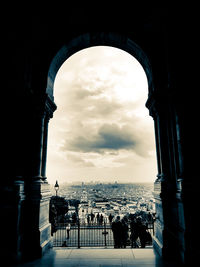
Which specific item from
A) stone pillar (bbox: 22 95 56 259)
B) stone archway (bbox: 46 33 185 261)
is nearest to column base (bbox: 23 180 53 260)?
stone pillar (bbox: 22 95 56 259)

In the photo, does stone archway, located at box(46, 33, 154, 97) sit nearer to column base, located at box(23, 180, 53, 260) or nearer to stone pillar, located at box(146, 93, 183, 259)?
stone pillar, located at box(146, 93, 183, 259)

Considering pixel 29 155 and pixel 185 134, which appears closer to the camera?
pixel 185 134

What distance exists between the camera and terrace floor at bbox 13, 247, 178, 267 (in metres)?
5.21

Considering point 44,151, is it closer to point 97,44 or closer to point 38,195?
point 38,195

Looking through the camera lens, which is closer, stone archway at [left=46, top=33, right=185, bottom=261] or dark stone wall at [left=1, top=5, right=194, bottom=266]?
stone archway at [left=46, top=33, right=185, bottom=261]

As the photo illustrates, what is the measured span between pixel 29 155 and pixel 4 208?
196 cm

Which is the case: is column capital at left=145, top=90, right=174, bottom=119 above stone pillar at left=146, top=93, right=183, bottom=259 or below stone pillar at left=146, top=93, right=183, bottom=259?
above

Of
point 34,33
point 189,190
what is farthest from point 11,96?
point 189,190

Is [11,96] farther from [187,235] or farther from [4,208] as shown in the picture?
[187,235]

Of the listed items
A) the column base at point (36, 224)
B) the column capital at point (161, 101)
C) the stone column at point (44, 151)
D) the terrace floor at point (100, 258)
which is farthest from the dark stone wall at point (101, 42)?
the terrace floor at point (100, 258)

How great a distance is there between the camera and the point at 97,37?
28.4 feet

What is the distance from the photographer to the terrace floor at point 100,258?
17.1 feet

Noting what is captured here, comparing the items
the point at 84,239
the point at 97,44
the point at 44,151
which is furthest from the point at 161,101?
the point at 84,239

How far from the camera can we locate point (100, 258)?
564cm
